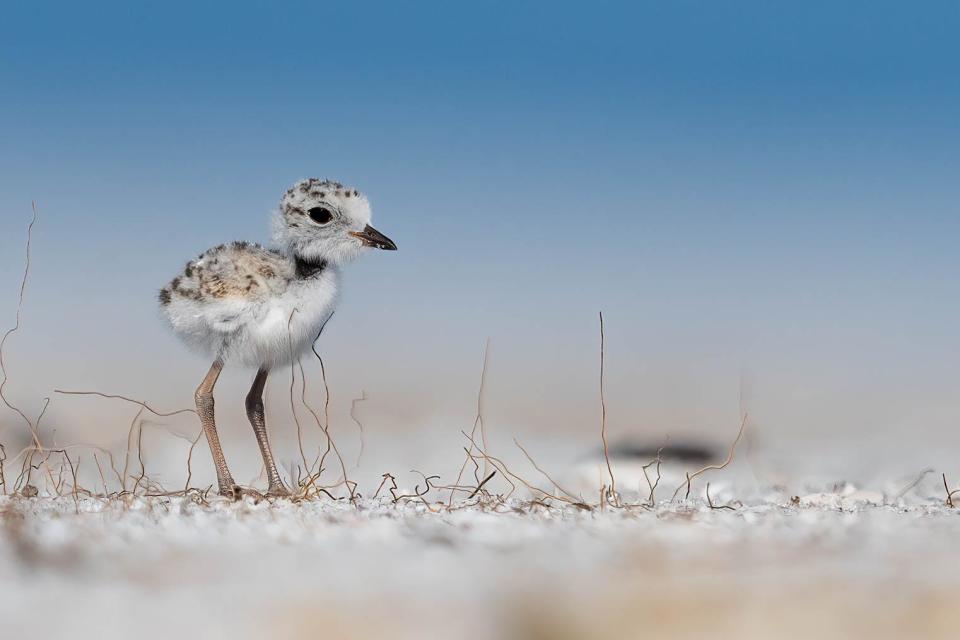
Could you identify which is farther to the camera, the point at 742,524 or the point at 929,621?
the point at 742,524

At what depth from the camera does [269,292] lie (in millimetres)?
3986

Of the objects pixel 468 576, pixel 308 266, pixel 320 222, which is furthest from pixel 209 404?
pixel 468 576

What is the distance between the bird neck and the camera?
4141mm

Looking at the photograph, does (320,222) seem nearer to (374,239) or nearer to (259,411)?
(374,239)

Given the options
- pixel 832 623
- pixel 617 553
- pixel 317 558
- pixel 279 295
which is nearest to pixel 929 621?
pixel 832 623

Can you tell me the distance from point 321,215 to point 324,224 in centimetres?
4

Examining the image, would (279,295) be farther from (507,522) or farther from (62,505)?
(507,522)

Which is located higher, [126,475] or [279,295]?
[279,295]

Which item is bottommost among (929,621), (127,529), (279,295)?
(929,621)

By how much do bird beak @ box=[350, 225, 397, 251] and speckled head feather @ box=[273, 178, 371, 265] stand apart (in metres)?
0.02

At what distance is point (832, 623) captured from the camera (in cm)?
245

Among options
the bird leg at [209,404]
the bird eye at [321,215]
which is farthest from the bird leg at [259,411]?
the bird eye at [321,215]

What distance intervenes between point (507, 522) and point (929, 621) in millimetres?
1146

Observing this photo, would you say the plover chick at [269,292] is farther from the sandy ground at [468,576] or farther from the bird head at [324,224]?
the sandy ground at [468,576]
